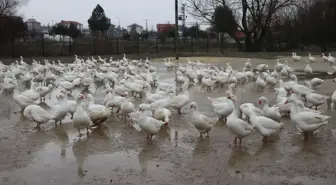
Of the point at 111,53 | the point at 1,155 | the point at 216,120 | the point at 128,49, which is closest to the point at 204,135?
the point at 216,120

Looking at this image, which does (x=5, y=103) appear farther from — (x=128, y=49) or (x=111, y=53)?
(x=128, y=49)

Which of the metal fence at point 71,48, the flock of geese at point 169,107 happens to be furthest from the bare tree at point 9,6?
the flock of geese at point 169,107

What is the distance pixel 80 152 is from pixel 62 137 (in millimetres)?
1400

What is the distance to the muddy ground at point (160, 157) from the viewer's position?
6781mm

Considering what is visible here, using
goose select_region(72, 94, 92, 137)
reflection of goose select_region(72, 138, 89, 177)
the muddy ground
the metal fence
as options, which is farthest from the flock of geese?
the metal fence

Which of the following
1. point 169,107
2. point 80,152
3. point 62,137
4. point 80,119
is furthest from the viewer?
point 169,107

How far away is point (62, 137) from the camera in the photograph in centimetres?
958

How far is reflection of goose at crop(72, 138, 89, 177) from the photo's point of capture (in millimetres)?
7319

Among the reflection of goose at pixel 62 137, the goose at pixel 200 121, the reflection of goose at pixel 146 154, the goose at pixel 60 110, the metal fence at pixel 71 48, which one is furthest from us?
the metal fence at pixel 71 48

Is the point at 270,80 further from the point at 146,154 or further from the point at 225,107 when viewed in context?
the point at 146,154

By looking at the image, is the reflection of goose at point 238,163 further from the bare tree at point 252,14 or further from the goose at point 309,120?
the bare tree at point 252,14

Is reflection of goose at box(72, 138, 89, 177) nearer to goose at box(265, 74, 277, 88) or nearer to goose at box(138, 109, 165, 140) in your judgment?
goose at box(138, 109, 165, 140)

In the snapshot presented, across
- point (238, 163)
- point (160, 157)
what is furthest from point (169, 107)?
point (238, 163)

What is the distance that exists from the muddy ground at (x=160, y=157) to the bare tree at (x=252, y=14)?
132ft
